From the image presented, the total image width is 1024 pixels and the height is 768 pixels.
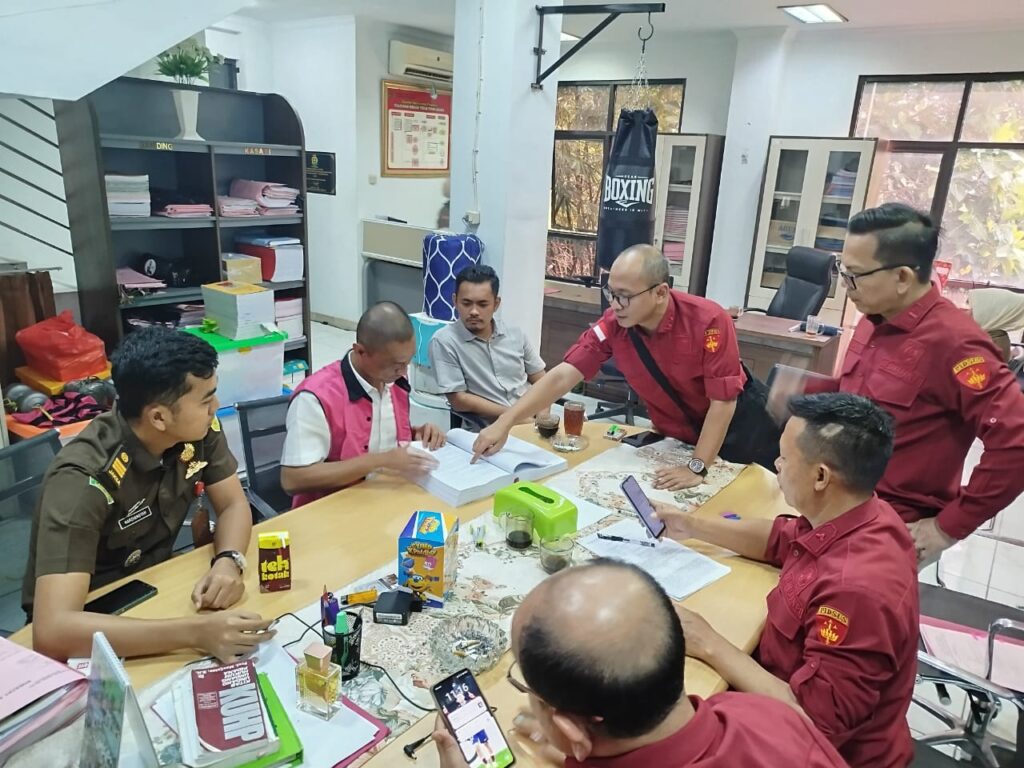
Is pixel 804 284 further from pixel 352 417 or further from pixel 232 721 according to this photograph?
pixel 232 721

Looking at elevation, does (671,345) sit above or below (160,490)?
above

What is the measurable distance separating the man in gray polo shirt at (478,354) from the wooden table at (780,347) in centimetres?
207

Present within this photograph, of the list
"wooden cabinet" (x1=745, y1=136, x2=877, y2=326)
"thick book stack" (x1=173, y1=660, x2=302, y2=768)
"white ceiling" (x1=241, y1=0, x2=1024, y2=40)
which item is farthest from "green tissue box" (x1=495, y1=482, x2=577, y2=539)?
"wooden cabinet" (x1=745, y1=136, x2=877, y2=326)

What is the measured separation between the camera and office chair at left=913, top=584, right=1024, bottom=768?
1682 mm

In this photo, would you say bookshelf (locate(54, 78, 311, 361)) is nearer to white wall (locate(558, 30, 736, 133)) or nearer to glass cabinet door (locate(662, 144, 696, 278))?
white wall (locate(558, 30, 736, 133))

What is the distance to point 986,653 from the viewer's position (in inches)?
73.2

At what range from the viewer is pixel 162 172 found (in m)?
3.77

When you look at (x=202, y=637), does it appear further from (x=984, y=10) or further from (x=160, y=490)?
(x=984, y=10)

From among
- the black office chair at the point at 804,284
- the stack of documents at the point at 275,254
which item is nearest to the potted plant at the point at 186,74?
the stack of documents at the point at 275,254

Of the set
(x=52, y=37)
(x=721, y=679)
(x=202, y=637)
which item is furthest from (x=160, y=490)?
(x=721, y=679)

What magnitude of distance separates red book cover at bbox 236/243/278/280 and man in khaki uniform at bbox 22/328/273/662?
2449 millimetres

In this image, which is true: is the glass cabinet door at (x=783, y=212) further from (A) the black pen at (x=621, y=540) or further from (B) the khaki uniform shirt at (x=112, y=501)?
(B) the khaki uniform shirt at (x=112, y=501)

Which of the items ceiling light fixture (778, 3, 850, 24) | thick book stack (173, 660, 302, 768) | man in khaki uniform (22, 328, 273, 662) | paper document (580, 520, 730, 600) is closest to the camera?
thick book stack (173, 660, 302, 768)

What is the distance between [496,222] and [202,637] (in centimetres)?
289
